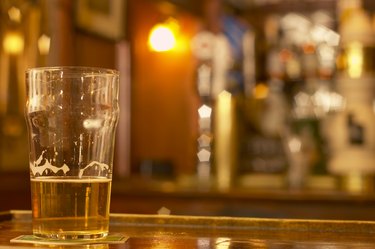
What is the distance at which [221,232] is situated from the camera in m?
0.84

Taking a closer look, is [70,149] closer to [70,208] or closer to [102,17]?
[70,208]

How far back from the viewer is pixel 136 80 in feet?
13.9

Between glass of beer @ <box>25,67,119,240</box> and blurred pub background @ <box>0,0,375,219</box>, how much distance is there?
5.12ft

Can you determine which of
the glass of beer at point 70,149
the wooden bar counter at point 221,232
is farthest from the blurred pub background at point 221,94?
the glass of beer at point 70,149

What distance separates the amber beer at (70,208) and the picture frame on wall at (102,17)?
101 inches

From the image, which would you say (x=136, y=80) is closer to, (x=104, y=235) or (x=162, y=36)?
(x=162, y=36)

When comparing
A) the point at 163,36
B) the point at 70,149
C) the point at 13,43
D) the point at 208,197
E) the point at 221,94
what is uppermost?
the point at 163,36

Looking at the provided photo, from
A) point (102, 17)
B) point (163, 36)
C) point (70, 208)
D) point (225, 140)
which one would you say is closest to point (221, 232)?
point (70, 208)

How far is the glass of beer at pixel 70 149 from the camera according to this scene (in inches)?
28.5

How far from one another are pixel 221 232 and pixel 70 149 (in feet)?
0.69

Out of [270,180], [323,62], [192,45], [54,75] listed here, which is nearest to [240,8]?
[192,45]

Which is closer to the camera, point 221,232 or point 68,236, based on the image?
point 68,236

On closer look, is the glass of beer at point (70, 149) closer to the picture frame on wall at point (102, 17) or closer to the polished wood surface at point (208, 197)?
the polished wood surface at point (208, 197)

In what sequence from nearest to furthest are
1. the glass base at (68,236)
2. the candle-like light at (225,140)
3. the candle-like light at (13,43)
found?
the glass base at (68,236)
the candle-like light at (13,43)
the candle-like light at (225,140)
